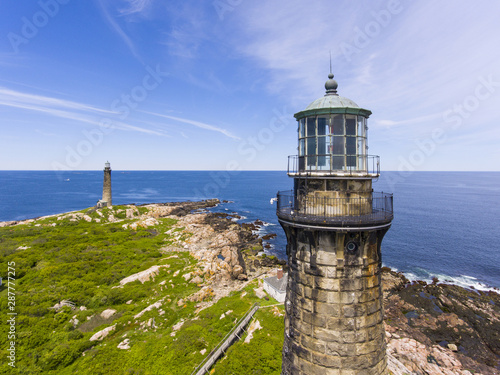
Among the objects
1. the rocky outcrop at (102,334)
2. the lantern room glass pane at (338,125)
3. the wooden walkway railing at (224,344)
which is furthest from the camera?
the rocky outcrop at (102,334)

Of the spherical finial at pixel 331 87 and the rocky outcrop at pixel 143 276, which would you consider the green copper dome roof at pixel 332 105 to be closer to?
the spherical finial at pixel 331 87

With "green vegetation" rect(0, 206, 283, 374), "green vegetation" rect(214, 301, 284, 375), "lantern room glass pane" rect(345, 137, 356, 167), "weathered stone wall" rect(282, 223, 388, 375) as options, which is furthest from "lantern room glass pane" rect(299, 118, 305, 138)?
"green vegetation" rect(0, 206, 283, 374)

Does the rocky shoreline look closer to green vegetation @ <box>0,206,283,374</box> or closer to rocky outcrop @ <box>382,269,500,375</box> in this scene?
rocky outcrop @ <box>382,269,500,375</box>

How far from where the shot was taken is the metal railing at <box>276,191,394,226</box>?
6754 millimetres

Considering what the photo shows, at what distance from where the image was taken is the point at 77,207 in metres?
90.7

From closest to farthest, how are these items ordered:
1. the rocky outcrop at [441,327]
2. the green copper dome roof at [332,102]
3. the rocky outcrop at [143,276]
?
1. the green copper dome roof at [332,102]
2. the rocky outcrop at [441,327]
3. the rocky outcrop at [143,276]

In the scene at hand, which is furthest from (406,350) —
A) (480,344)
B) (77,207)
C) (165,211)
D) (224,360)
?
(77,207)

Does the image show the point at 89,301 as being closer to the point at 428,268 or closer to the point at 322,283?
the point at 322,283

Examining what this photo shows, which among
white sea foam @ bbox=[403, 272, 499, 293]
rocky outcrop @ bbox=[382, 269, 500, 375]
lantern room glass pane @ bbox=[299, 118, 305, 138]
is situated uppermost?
lantern room glass pane @ bbox=[299, 118, 305, 138]

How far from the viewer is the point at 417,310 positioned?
2838 cm

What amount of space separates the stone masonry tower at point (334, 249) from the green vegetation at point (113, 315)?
36.5 feet

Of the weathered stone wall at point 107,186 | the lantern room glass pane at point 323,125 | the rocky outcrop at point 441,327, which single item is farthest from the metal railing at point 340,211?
the weathered stone wall at point 107,186

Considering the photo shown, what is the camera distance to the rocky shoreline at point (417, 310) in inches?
816

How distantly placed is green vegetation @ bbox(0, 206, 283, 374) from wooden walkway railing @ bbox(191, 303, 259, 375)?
1.48ft
